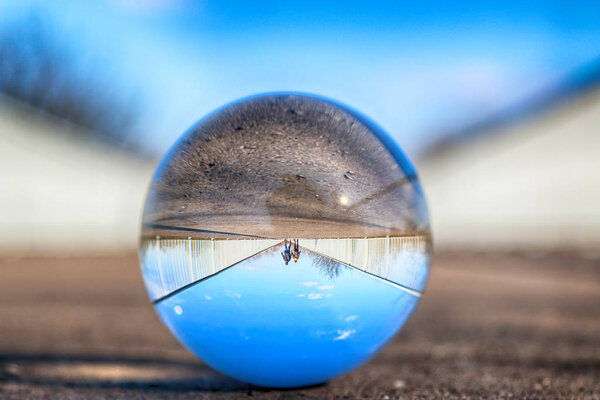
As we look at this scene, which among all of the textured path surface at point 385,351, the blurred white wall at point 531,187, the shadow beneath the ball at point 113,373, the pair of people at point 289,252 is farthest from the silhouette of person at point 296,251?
the blurred white wall at point 531,187

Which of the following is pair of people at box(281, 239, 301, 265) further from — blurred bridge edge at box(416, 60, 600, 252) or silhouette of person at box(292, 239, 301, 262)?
blurred bridge edge at box(416, 60, 600, 252)

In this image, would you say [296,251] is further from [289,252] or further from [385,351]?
[385,351]

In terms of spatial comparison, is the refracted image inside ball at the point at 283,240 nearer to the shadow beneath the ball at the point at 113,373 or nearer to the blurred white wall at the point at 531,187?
the shadow beneath the ball at the point at 113,373

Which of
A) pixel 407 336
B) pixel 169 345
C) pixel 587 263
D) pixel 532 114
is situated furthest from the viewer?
pixel 532 114

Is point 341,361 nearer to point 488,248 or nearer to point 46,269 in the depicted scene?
point 46,269

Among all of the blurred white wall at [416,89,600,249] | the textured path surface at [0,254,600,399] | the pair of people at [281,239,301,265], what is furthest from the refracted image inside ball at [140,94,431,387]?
the blurred white wall at [416,89,600,249]

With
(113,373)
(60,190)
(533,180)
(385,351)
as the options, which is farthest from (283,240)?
(533,180)

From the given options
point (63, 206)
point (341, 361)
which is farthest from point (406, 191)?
point (63, 206)
